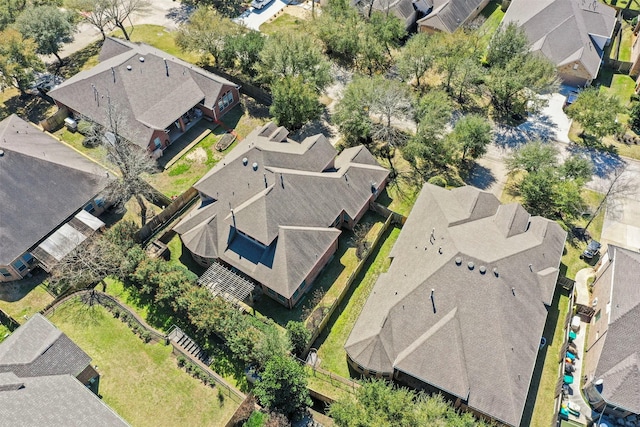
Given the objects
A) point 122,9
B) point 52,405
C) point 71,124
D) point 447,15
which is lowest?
point 52,405

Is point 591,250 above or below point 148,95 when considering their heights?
below

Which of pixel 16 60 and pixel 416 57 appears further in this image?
pixel 416 57

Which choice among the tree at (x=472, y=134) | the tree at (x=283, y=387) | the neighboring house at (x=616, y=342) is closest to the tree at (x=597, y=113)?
the tree at (x=472, y=134)

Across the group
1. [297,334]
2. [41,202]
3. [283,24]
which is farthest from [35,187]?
[283,24]

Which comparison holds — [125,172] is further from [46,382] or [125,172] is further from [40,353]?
[46,382]

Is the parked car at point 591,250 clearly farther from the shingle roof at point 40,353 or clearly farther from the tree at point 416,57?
the shingle roof at point 40,353
